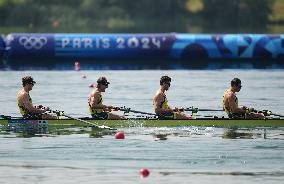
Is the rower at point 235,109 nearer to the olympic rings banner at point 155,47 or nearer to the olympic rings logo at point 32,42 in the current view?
the olympic rings banner at point 155,47

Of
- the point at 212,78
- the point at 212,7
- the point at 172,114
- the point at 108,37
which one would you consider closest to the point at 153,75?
the point at 212,78

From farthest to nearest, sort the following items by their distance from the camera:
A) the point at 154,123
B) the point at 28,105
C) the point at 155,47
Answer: the point at 155,47, the point at 154,123, the point at 28,105

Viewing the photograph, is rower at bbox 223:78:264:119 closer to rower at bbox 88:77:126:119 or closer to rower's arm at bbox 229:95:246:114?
rower's arm at bbox 229:95:246:114

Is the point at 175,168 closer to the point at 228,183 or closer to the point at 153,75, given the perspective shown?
the point at 228,183

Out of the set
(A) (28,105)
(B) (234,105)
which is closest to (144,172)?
(A) (28,105)

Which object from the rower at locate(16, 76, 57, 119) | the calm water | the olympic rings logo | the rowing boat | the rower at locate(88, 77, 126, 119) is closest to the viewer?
the calm water

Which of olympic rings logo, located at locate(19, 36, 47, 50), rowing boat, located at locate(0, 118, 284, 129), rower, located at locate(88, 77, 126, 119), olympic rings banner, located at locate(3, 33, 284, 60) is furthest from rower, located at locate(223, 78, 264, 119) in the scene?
olympic rings logo, located at locate(19, 36, 47, 50)

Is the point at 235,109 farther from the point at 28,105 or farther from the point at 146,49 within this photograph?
the point at 146,49

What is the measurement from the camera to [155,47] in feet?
237

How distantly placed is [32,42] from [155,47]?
25.8 ft

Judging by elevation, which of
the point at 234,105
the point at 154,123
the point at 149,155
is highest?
the point at 234,105

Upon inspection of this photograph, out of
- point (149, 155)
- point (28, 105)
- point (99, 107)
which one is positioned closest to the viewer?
point (149, 155)

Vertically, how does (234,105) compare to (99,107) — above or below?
above

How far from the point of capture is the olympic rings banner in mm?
71625
